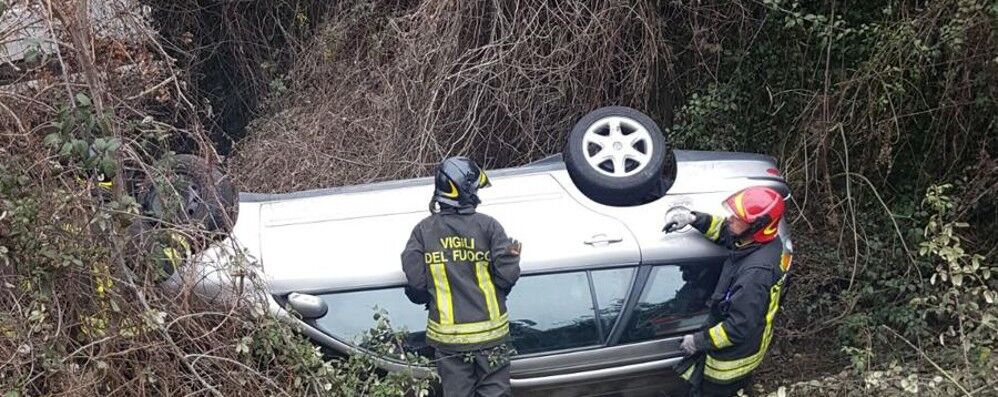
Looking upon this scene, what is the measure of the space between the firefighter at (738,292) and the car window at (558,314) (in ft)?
1.71

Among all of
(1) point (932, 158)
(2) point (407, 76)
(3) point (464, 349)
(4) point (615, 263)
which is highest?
(2) point (407, 76)

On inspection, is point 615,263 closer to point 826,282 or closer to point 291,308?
point 291,308

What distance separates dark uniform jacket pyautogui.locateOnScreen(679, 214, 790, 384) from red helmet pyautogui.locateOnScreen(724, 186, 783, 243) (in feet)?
0.23

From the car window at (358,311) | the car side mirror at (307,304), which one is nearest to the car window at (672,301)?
the car window at (358,311)

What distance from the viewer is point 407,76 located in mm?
6879

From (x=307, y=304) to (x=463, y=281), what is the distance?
75cm

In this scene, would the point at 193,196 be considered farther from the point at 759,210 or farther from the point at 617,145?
the point at 759,210

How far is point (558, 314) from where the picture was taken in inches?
164

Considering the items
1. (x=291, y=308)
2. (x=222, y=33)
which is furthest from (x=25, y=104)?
(x=222, y=33)

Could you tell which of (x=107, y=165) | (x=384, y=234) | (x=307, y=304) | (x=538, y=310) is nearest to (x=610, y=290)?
(x=538, y=310)

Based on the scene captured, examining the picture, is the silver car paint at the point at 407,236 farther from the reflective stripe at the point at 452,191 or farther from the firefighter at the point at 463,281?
the reflective stripe at the point at 452,191

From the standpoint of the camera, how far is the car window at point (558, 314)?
417 centimetres

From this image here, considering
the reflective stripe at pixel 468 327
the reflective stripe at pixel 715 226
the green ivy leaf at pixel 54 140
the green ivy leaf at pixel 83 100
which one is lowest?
the reflective stripe at pixel 468 327

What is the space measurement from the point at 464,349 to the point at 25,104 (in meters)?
2.25
